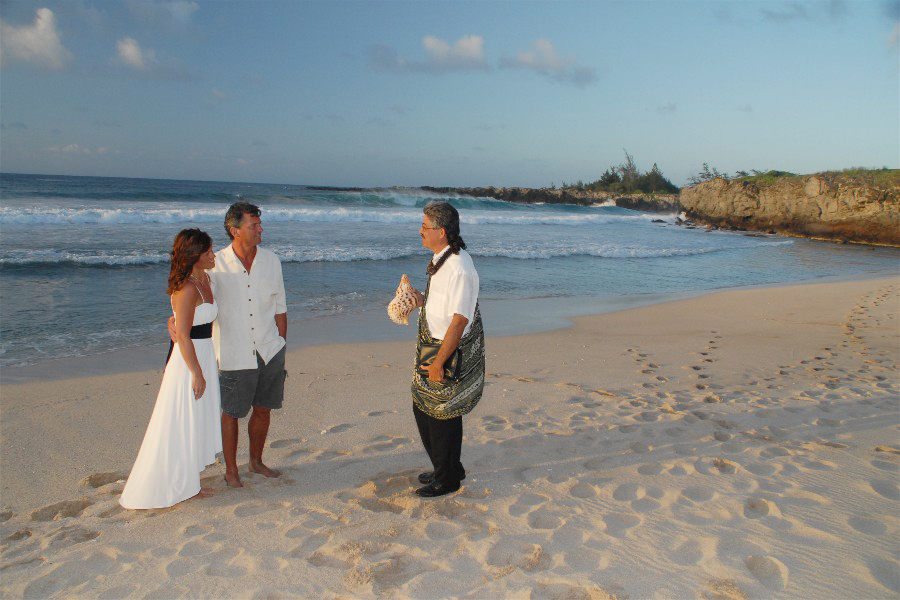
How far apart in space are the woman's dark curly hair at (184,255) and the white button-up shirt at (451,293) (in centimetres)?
132

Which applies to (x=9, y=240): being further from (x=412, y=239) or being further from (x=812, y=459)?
(x=812, y=459)

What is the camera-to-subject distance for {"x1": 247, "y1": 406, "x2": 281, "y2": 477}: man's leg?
386cm

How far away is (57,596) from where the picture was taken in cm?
263

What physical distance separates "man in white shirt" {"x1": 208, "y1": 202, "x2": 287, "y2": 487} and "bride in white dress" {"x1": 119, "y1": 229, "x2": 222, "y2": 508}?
0.31 feet

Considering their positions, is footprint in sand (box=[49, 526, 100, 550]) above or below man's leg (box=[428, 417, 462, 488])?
below

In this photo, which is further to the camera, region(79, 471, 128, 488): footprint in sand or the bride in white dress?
region(79, 471, 128, 488): footprint in sand

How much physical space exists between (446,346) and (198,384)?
146cm

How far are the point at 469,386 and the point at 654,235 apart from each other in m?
27.7

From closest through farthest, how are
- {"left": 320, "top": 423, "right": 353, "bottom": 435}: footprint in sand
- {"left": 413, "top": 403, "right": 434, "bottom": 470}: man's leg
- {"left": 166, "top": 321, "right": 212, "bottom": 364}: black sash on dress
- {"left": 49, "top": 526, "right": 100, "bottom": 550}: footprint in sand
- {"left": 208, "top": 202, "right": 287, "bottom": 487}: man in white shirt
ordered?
{"left": 49, "top": 526, "right": 100, "bottom": 550}: footprint in sand < {"left": 166, "top": 321, "right": 212, "bottom": 364}: black sash on dress < {"left": 208, "top": 202, "right": 287, "bottom": 487}: man in white shirt < {"left": 413, "top": 403, "right": 434, "bottom": 470}: man's leg < {"left": 320, "top": 423, "right": 353, "bottom": 435}: footprint in sand

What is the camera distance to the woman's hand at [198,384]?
11.1 feet

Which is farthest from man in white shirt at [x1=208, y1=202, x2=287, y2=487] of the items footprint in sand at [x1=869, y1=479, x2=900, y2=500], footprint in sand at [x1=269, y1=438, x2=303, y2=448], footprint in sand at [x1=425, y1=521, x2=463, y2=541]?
footprint in sand at [x1=869, y1=479, x2=900, y2=500]

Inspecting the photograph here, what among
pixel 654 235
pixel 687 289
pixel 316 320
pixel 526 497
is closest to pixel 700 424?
pixel 526 497

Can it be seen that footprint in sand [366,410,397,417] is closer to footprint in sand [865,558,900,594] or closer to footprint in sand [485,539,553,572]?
footprint in sand [485,539,553,572]

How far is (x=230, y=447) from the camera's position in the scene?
12.2 ft
